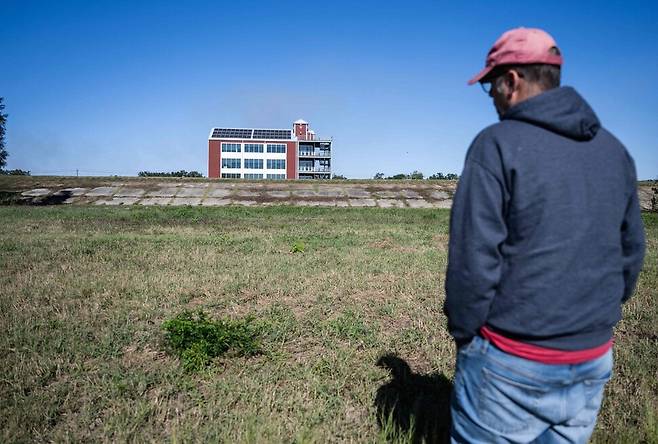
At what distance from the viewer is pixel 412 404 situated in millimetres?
4133

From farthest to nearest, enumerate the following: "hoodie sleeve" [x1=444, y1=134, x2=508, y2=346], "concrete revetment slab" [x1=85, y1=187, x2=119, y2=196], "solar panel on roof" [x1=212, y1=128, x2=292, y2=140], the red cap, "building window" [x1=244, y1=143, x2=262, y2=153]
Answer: "building window" [x1=244, y1=143, x2=262, y2=153] → "solar panel on roof" [x1=212, y1=128, x2=292, y2=140] → "concrete revetment slab" [x1=85, y1=187, x2=119, y2=196] → the red cap → "hoodie sleeve" [x1=444, y1=134, x2=508, y2=346]

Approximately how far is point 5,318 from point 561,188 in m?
7.03

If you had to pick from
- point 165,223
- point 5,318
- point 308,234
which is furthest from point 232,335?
point 165,223

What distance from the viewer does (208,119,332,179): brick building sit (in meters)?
89.2

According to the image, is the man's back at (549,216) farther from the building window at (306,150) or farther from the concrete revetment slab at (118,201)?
the building window at (306,150)

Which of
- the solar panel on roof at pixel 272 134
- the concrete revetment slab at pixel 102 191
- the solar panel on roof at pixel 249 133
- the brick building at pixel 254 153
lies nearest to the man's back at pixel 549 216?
the concrete revetment slab at pixel 102 191

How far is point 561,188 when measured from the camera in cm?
191

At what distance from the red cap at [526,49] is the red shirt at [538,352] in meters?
1.24

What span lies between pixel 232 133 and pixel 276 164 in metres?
10.8

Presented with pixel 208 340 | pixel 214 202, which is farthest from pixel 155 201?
pixel 208 340

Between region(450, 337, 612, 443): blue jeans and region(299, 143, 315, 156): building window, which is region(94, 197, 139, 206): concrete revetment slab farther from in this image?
region(299, 143, 315, 156): building window

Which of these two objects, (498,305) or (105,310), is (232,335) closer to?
(105,310)

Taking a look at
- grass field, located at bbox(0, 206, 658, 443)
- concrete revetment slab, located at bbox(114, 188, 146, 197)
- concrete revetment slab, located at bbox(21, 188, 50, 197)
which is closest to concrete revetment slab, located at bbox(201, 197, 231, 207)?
concrete revetment slab, located at bbox(114, 188, 146, 197)

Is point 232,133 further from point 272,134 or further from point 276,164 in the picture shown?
point 276,164
